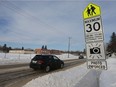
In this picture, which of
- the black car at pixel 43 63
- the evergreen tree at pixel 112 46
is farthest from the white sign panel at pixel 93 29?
the evergreen tree at pixel 112 46

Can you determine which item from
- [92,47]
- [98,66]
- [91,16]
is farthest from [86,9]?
[98,66]

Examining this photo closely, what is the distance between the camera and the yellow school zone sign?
5078mm

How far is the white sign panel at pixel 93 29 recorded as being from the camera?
4.98 meters

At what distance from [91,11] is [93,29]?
0.55 metres

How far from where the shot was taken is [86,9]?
17.7 feet

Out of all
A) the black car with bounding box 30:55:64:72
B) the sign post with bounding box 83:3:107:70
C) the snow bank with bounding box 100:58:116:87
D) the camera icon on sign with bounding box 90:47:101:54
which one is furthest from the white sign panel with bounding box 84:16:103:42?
the black car with bounding box 30:55:64:72

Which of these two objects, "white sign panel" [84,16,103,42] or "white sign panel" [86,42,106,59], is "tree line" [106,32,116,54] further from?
"white sign panel" [86,42,106,59]

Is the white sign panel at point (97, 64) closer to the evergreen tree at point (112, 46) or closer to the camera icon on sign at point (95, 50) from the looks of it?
the camera icon on sign at point (95, 50)

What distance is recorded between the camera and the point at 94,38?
→ 506 cm

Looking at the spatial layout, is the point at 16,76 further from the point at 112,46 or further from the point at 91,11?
the point at 112,46

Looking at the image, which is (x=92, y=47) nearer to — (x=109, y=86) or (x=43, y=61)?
(x=109, y=86)

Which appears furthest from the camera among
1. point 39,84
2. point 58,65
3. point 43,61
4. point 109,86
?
point 58,65

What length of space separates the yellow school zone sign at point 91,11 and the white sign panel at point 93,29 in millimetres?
115

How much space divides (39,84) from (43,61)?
852cm
